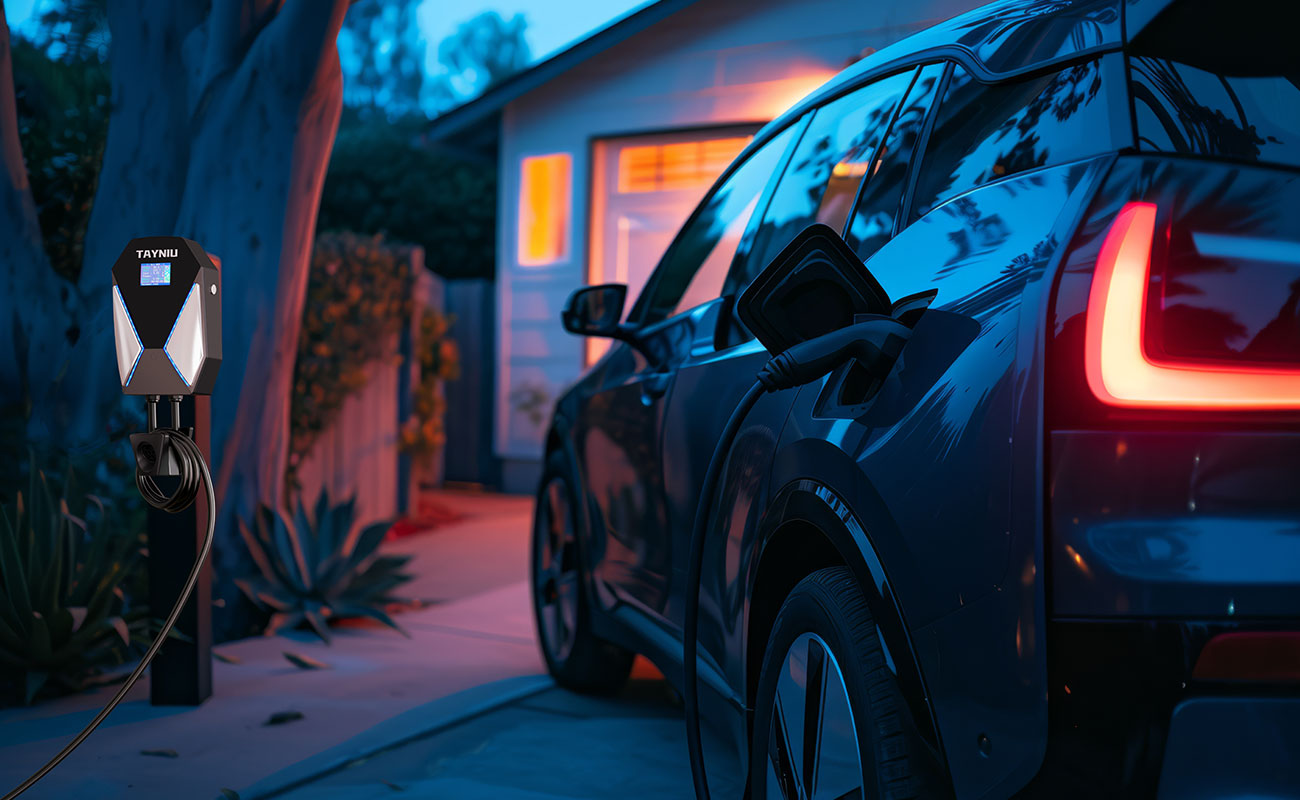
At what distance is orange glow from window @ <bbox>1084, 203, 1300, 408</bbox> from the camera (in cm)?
138

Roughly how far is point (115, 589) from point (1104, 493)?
3641mm

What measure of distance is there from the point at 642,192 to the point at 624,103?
2.61 ft

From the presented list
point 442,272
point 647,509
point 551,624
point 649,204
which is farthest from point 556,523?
point 442,272

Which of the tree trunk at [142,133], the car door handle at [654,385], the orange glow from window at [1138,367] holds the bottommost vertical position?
the car door handle at [654,385]

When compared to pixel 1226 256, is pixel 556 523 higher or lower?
lower

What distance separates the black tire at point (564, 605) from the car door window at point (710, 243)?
80 cm

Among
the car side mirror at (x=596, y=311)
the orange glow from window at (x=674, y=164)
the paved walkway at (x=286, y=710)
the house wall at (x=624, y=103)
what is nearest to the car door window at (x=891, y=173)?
the car side mirror at (x=596, y=311)

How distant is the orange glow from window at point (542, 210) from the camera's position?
10422 mm

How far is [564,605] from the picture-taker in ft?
13.6

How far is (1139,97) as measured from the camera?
157 centimetres

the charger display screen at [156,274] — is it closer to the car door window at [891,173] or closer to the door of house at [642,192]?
the car door window at [891,173]

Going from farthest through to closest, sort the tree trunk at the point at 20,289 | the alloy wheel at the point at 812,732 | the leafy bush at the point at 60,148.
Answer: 1. the leafy bush at the point at 60,148
2. the tree trunk at the point at 20,289
3. the alloy wheel at the point at 812,732

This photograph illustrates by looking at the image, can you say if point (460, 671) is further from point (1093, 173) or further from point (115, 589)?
point (1093, 173)

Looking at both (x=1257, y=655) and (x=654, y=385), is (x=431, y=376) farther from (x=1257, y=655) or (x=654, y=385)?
(x=1257, y=655)
